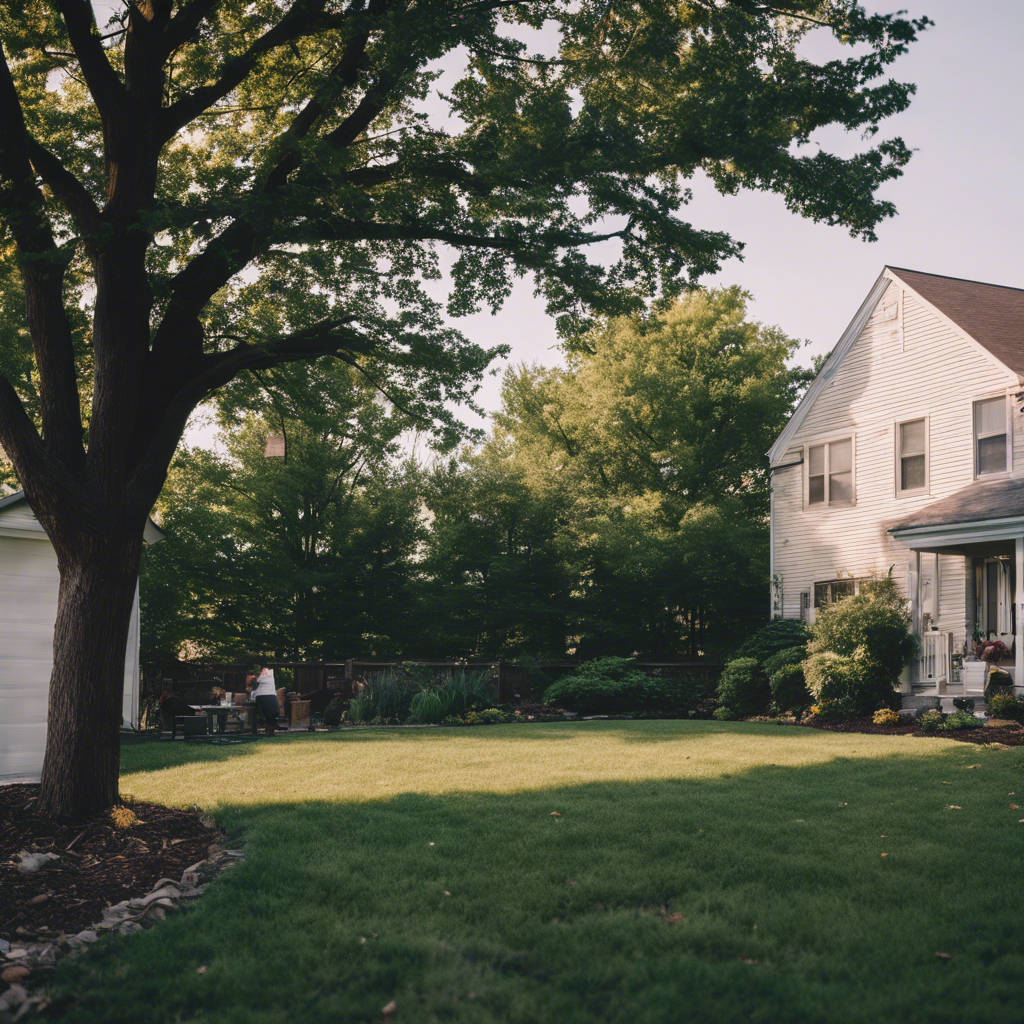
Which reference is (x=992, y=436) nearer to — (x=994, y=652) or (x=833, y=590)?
(x=994, y=652)

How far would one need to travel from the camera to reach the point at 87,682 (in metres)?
7.38

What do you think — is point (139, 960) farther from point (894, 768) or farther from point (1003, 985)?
point (894, 768)

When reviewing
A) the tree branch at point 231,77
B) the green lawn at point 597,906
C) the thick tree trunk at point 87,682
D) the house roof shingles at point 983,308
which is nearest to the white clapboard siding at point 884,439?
the house roof shingles at point 983,308

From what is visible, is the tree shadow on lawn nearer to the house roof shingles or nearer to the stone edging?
the stone edging

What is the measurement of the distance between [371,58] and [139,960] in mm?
7233

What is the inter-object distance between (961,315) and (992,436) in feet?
10.1

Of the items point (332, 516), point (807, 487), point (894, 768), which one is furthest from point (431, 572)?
point (894, 768)

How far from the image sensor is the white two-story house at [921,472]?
16219mm

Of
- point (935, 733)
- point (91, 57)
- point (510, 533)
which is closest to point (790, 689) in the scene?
point (935, 733)

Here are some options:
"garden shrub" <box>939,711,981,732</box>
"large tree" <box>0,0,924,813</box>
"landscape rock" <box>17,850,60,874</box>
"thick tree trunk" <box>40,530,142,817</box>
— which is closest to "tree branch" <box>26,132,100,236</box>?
"large tree" <box>0,0,924,813</box>

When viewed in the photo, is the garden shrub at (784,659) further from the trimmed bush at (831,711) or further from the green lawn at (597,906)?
the green lawn at (597,906)

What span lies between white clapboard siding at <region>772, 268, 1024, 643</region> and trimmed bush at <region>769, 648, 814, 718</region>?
309cm

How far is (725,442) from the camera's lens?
2952 cm

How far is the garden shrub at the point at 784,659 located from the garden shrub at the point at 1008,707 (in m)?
4.43
